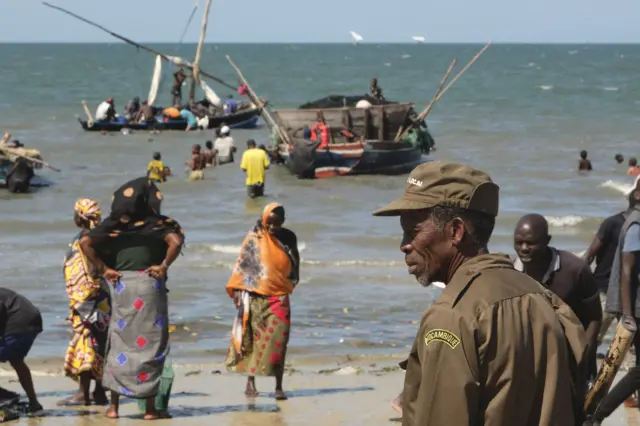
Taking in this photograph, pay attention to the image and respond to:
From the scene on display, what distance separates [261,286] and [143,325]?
4.29 feet

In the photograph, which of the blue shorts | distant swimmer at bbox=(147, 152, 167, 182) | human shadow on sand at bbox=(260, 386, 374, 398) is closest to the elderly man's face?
the blue shorts

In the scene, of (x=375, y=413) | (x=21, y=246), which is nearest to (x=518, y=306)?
(x=375, y=413)

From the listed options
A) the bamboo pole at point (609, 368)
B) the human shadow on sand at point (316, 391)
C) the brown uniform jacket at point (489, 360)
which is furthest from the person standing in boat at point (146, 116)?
the brown uniform jacket at point (489, 360)

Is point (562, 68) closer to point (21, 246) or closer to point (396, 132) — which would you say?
point (396, 132)

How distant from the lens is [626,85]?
8250cm

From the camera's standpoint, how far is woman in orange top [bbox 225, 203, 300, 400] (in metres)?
8.33

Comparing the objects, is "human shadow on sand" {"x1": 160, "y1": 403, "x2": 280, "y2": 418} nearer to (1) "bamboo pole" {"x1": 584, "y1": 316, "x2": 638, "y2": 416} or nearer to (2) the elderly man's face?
(1) "bamboo pole" {"x1": 584, "y1": 316, "x2": 638, "y2": 416}

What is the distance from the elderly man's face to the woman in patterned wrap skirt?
4465 mm

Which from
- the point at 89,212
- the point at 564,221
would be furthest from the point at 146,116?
the point at 89,212

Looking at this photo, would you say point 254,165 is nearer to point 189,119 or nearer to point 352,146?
point 352,146

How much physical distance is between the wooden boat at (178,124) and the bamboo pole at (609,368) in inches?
1449

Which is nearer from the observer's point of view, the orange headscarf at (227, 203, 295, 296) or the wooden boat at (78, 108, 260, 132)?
the orange headscarf at (227, 203, 295, 296)

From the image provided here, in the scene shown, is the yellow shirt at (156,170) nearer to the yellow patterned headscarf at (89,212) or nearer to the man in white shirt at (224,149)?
the man in white shirt at (224,149)

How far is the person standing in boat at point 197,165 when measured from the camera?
27.6 m
